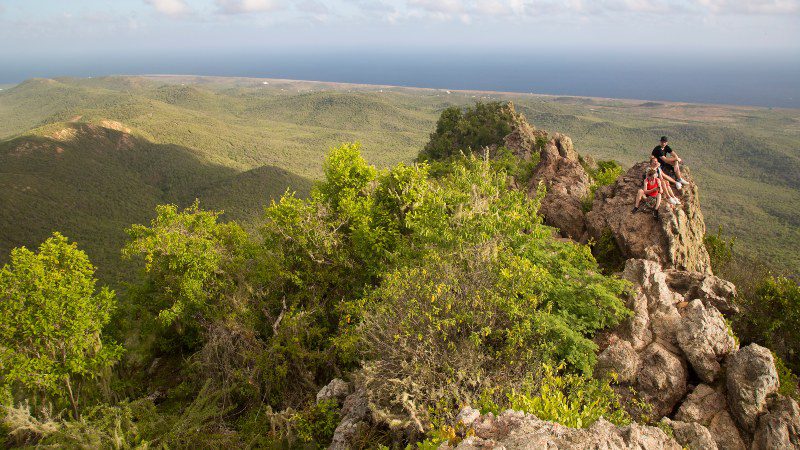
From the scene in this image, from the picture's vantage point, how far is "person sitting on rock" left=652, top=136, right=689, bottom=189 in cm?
1866

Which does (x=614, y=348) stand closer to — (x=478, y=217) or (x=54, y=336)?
→ (x=478, y=217)

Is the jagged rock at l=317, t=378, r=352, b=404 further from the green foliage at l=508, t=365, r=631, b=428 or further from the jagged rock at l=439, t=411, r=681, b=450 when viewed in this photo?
the jagged rock at l=439, t=411, r=681, b=450

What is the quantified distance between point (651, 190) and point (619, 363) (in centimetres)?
1007

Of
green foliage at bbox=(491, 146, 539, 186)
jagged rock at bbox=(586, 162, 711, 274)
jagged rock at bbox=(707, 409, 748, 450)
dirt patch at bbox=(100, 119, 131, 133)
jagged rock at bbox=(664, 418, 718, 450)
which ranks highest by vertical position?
dirt patch at bbox=(100, 119, 131, 133)

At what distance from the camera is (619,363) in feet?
37.1

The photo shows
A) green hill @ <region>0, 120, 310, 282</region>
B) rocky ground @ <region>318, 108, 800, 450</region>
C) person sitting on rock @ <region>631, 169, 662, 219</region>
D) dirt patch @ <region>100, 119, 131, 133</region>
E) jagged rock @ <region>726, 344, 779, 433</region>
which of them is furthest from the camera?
dirt patch @ <region>100, 119, 131, 133</region>

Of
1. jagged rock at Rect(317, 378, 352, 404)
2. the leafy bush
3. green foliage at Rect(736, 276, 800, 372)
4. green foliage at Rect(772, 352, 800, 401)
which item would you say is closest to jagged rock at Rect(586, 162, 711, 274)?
green foliage at Rect(736, 276, 800, 372)

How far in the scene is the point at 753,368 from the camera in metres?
10.7

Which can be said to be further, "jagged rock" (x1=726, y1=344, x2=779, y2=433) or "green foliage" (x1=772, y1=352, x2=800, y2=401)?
"green foliage" (x1=772, y1=352, x2=800, y2=401)

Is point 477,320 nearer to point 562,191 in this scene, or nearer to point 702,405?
point 702,405

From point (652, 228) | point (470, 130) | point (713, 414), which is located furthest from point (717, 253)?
point (470, 130)

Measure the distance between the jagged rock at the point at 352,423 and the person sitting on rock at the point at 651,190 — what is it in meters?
14.3

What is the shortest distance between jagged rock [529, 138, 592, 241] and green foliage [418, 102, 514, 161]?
77.2ft

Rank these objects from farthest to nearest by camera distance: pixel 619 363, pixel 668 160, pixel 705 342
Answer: pixel 668 160, pixel 705 342, pixel 619 363
